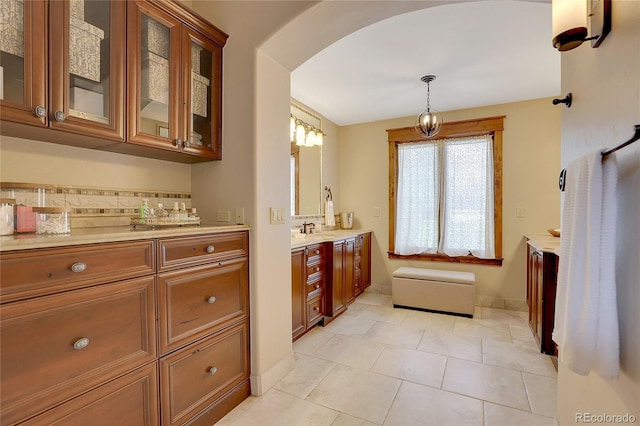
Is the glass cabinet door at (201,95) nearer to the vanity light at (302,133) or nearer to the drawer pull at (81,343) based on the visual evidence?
the drawer pull at (81,343)

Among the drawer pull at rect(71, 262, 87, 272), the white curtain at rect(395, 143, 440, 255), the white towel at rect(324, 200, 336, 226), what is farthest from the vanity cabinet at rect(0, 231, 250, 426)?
the white curtain at rect(395, 143, 440, 255)

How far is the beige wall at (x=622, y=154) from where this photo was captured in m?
0.82

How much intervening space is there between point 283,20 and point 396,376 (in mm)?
2462

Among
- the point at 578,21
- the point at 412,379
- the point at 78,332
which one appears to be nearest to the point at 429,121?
the point at 578,21

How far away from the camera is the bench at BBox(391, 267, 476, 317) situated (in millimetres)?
3283

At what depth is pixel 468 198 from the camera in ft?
12.5

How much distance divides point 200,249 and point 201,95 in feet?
3.22

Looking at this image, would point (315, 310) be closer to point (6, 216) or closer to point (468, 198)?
point (6, 216)

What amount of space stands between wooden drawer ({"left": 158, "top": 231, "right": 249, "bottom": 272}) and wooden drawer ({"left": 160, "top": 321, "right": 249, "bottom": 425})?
0.44m

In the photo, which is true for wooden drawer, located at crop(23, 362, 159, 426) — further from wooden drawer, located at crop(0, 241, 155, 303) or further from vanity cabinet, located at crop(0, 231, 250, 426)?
wooden drawer, located at crop(0, 241, 155, 303)

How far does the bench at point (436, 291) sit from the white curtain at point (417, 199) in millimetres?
565

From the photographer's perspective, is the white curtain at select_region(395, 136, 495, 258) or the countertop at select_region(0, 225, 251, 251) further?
the white curtain at select_region(395, 136, 495, 258)

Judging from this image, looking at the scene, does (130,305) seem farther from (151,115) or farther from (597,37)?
(597,37)

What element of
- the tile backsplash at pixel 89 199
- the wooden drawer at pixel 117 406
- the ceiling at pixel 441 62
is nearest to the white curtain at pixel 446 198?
the ceiling at pixel 441 62
